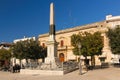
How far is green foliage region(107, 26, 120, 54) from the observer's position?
32.7 m

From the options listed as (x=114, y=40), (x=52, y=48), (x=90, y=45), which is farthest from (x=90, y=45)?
(x=52, y=48)

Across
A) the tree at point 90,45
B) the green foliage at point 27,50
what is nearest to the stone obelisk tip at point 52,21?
the tree at point 90,45

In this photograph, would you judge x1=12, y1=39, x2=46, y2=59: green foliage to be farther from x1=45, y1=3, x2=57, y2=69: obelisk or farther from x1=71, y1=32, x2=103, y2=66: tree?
A: x1=71, y1=32, x2=103, y2=66: tree

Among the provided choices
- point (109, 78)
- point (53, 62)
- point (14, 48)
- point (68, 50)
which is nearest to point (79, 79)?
point (109, 78)

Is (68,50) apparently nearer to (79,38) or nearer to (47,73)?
(79,38)

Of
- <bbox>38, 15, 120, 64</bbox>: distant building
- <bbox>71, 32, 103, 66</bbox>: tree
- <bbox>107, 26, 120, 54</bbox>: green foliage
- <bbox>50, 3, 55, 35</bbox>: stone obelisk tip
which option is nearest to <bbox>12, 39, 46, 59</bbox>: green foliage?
<bbox>38, 15, 120, 64</bbox>: distant building

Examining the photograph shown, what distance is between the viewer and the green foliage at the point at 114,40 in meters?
32.7

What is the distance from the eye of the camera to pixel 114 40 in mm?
33062

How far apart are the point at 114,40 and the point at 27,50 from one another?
53.6 ft

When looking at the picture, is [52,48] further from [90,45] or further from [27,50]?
[27,50]

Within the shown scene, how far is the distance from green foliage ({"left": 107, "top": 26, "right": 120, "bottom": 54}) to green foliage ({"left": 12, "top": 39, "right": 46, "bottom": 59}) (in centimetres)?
1519

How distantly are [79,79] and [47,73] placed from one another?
23.8 ft

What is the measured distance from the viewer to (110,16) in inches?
1832

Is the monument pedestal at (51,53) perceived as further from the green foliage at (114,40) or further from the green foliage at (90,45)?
the green foliage at (114,40)
